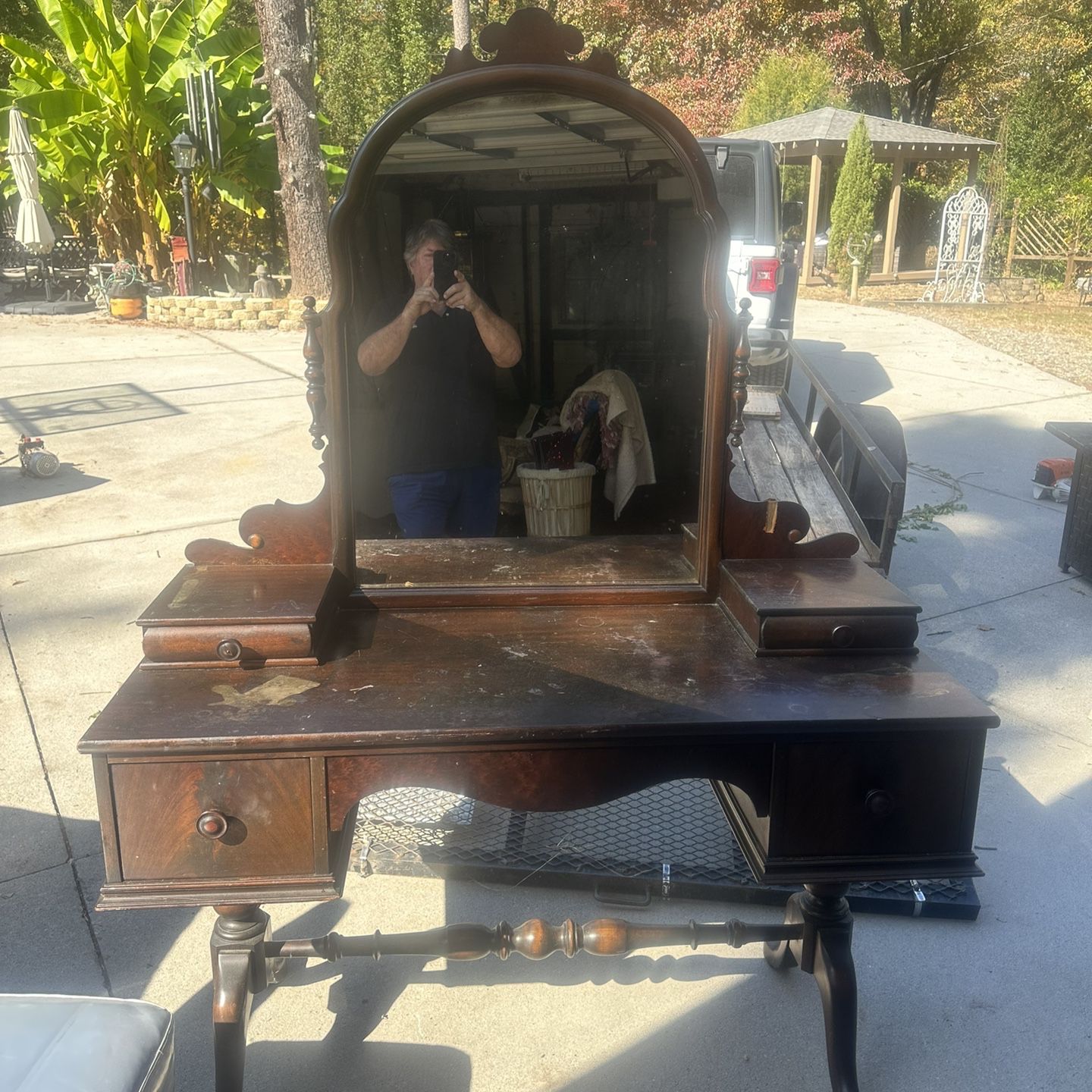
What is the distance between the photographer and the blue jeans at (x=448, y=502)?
10.1 feet

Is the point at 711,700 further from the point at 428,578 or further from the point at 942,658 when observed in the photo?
the point at 942,658

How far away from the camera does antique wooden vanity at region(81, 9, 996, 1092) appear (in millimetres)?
1755

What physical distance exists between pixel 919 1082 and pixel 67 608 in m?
4.21

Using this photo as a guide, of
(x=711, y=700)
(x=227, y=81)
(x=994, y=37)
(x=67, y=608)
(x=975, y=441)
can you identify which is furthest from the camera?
(x=994, y=37)

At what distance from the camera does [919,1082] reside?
227cm

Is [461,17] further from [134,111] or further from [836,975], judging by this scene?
[836,975]

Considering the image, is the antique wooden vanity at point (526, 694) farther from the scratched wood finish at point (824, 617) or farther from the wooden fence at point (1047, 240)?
the wooden fence at point (1047, 240)

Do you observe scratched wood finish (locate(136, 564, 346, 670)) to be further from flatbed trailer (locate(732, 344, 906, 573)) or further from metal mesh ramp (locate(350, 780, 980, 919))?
flatbed trailer (locate(732, 344, 906, 573))

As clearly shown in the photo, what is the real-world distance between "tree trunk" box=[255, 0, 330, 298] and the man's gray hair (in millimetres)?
11004

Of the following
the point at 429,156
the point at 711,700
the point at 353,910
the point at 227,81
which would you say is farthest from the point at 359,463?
the point at 227,81

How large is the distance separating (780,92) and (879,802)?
896 inches

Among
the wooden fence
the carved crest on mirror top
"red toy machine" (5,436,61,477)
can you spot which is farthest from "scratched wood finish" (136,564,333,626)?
the wooden fence

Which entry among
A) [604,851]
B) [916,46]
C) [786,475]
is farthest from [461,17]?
[604,851]

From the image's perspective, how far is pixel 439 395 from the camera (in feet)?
9.71
